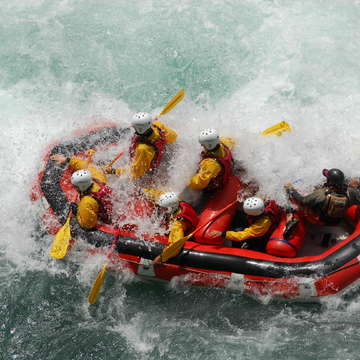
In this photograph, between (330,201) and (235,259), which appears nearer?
(330,201)

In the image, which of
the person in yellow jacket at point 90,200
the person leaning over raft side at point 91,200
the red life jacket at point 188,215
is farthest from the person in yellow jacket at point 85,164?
the red life jacket at point 188,215

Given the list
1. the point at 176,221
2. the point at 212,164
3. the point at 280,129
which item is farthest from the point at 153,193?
the point at 280,129

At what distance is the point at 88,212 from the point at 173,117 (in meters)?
2.46

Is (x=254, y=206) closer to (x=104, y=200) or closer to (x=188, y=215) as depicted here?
(x=188, y=215)

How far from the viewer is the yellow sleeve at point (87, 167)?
612cm

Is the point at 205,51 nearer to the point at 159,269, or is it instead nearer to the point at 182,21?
the point at 182,21

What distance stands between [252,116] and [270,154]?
6.98 feet

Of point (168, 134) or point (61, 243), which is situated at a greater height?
point (168, 134)

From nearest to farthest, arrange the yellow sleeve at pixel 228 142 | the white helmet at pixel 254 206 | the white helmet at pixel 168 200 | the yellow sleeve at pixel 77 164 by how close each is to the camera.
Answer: the white helmet at pixel 254 206 < the white helmet at pixel 168 200 < the yellow sleeve at pixel 228 142 < the yellow sleeve at pixel 77 164

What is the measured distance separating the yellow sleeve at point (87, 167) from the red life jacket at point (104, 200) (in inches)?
11.8

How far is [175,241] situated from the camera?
532 cm

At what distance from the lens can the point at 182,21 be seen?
1073cm

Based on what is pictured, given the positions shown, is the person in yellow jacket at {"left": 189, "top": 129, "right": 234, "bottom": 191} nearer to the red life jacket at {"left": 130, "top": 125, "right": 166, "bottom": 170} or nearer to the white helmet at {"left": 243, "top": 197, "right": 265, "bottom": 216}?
the white helmet at {"left": 243, "top": 197, "right": 265, "bottom": 216}

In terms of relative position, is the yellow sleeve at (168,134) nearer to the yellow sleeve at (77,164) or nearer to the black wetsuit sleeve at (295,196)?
the yellow sleeve at (77,164)
